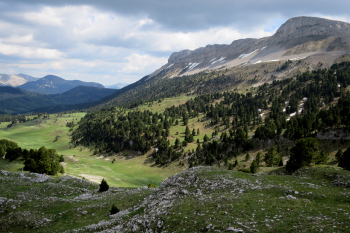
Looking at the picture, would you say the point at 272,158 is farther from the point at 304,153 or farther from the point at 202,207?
the point at 202,207

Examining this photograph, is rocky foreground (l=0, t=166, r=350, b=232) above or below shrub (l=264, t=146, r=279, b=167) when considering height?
above

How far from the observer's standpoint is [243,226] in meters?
16.1

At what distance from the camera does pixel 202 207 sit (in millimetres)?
22000

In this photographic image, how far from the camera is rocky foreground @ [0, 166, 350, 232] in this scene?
1691cm

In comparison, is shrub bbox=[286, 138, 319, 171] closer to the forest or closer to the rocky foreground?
the rocky foreground

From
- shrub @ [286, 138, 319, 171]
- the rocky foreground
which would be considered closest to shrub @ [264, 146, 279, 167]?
shrub @ [286, 138, 319, 171]

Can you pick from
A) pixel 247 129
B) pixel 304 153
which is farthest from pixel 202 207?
pixel 247 129

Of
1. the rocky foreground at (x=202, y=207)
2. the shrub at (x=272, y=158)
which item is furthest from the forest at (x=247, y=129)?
the rocky foreground at (x=202, y=207)

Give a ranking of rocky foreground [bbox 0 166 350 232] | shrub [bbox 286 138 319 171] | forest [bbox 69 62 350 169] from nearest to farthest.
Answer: rocky foreground [bbox 0 166 350 232] → shrub [bbox 286 138 319 171] → forest [bbox 69 62 350 169]

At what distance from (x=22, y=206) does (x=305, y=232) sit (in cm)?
4049

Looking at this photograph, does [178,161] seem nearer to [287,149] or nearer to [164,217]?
[287,149]

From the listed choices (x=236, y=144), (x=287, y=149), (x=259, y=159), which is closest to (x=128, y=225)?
(x=259, y=159)

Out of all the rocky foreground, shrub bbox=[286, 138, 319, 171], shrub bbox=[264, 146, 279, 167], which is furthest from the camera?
shrub bbox=[264, 146, 279, 167]

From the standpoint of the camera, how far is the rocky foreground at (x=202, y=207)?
16.9m
